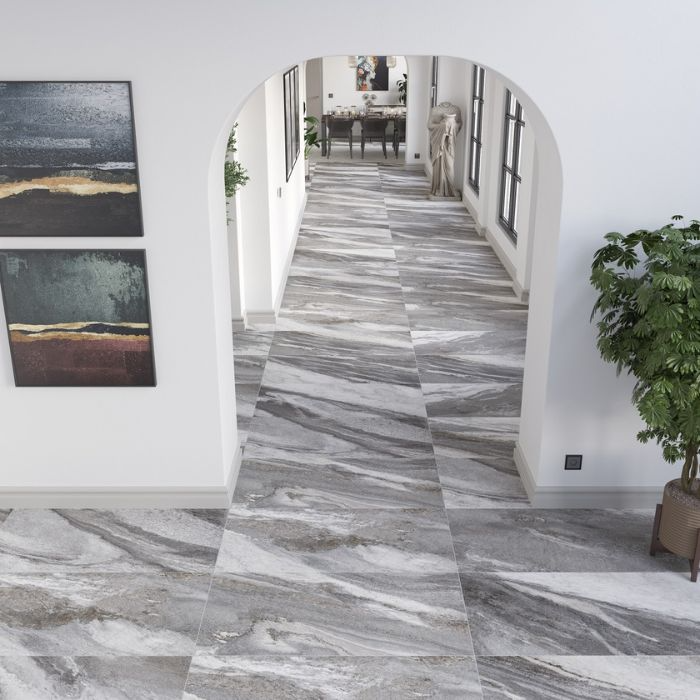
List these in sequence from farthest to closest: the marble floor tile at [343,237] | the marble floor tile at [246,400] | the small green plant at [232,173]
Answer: the marble floor tile at [343,237]
the small green plant at [232,173]
the marble floor tile at [246,400]

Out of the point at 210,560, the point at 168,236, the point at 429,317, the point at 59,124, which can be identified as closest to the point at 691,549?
A: the point at 210,560

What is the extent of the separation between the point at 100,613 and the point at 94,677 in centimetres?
43

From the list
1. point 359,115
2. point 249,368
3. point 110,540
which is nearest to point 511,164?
point 249,368

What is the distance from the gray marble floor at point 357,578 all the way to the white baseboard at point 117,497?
0.21 feet

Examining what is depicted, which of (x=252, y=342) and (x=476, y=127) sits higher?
(x=476, y=127)

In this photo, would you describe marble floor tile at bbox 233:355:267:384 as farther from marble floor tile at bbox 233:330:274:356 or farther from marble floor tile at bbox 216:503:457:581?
marble floor tile at bbox 216:503:457:581

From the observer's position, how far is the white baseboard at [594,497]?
5.05 metres

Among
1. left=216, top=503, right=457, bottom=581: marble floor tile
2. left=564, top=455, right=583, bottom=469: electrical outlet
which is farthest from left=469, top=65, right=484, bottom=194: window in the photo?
left=216, top=503, right=457, bottom=581: marble floor tile

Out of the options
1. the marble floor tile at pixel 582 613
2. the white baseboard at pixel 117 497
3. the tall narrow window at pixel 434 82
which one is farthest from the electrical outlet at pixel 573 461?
→ the tall narrow window at pixel 434 82

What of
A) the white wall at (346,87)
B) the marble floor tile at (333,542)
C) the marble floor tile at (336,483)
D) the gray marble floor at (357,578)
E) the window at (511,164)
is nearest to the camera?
the gray marble floor at (357,578)

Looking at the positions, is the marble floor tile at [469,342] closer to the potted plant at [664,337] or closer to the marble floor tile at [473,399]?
the marble floor tile at [473,399]

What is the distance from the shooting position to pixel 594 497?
5074 millimetres

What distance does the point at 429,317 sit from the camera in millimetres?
8422

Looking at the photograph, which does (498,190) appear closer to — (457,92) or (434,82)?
(457,92)
